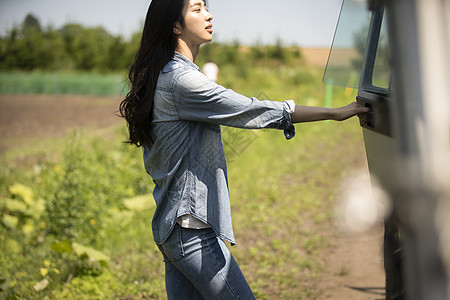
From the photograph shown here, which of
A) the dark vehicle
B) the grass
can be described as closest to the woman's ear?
the grass

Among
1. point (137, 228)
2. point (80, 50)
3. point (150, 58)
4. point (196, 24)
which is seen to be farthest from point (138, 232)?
point (80, 50)

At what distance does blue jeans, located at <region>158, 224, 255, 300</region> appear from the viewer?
6.72 feet

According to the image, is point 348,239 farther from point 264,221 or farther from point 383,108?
point 383,108

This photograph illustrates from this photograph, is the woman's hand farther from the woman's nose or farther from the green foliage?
the green foliage

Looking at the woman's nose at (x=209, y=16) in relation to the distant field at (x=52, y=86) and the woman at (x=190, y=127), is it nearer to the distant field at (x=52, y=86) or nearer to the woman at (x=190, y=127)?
the woman at (x=190, y=127)

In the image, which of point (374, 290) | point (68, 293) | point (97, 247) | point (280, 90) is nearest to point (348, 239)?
point (374, 290)

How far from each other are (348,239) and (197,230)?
3.82m

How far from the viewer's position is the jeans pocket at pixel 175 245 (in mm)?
2053

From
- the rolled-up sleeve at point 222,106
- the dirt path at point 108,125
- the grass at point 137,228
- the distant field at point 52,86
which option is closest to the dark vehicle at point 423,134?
the rolled-up sleeve at point 222,106

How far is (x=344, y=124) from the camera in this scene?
48.0 feet

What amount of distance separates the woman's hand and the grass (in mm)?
430

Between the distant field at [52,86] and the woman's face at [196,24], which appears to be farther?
the distant field at [52,86]

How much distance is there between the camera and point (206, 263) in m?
2.04

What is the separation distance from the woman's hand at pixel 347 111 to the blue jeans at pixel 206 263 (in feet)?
2.28
